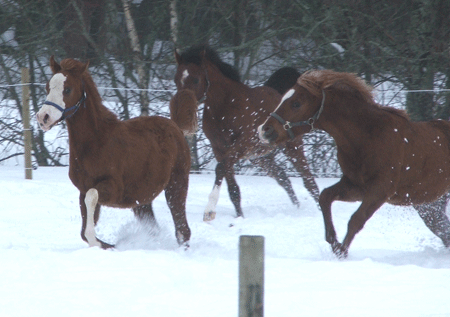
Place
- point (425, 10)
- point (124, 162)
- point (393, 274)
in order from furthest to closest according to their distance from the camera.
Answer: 1. point (425, 10)
2. point (124, 162)
3. point (393, 274)

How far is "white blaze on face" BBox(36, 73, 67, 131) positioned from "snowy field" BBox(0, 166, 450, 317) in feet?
3.08

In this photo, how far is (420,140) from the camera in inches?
200

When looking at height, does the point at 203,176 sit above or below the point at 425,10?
below

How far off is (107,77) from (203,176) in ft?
7.62

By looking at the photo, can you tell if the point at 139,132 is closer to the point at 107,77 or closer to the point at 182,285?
the point at 182,285

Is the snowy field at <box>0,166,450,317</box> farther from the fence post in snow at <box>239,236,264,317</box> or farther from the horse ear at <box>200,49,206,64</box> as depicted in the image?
the horse ear at <box>200,49,206,64</box>

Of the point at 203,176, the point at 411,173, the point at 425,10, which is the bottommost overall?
the point at 203,176

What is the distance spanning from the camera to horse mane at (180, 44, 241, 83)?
7109mm

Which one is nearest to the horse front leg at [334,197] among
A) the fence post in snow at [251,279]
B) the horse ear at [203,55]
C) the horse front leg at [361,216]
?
the horse front leg at [361,216]

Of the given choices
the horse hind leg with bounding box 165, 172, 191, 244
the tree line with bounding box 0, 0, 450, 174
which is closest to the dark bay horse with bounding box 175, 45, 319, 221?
the horse hind leg with bounding box 165, 172, 191, 244

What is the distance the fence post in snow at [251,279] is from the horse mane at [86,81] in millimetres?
2576

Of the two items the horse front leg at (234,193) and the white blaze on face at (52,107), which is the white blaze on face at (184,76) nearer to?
the horse front leg at (234,193)

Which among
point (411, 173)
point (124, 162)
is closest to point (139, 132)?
point (124, 162)

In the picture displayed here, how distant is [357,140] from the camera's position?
4.80 meters
